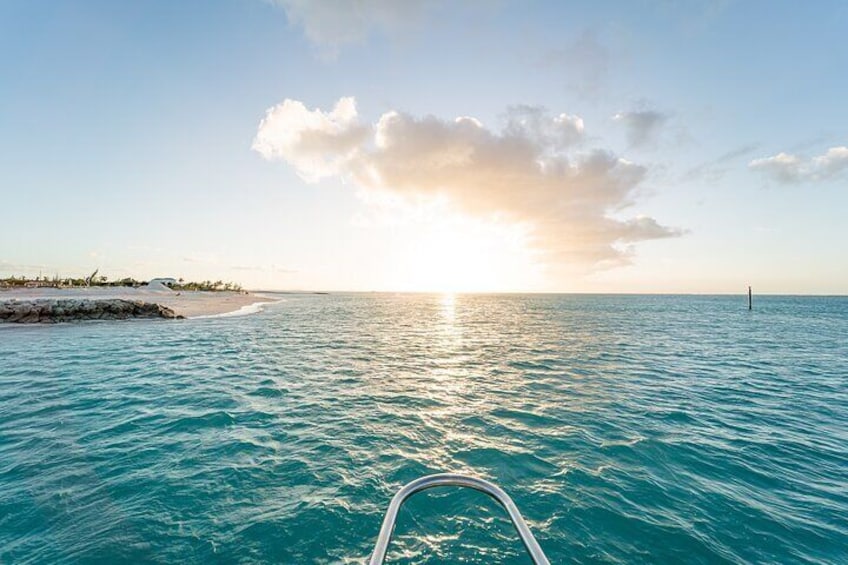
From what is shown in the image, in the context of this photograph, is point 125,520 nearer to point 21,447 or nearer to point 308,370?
→ point 21,447

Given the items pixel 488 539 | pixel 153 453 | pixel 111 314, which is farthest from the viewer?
pixel 111 314

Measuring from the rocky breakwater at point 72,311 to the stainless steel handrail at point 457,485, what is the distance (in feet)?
145

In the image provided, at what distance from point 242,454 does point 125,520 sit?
2500 millimetres

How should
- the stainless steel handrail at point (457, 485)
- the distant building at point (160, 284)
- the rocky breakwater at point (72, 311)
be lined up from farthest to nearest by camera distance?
the distant building at point (160, 284) → the rocky breakwater at point (72, 311) → the stainless steel handrail at point (457, 485)

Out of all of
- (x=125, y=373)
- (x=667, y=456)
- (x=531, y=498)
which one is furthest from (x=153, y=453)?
(x=667, y=456)

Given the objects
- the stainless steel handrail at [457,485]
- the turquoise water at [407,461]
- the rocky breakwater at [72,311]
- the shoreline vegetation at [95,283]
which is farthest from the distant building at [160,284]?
the stainless steel handrail at [457,485]

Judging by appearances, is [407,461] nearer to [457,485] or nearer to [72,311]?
[457,485]

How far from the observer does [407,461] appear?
8023 millimetres

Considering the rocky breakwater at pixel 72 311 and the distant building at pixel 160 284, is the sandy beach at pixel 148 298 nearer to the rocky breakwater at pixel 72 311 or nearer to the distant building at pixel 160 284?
the rocky breakwater at pixel 72 311

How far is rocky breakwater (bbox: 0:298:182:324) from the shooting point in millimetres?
30678

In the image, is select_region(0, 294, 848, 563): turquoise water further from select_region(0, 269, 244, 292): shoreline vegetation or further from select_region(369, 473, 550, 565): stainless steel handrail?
select_region(0, 269, 244, 292): shoreline vegetation

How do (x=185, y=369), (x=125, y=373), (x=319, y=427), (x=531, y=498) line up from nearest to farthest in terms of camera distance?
(x=531, y=498) < (x=319, y=427) < (x=125, y=373) < (x=185, y=369)

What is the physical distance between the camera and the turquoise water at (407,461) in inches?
215

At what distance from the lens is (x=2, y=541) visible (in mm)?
5125
